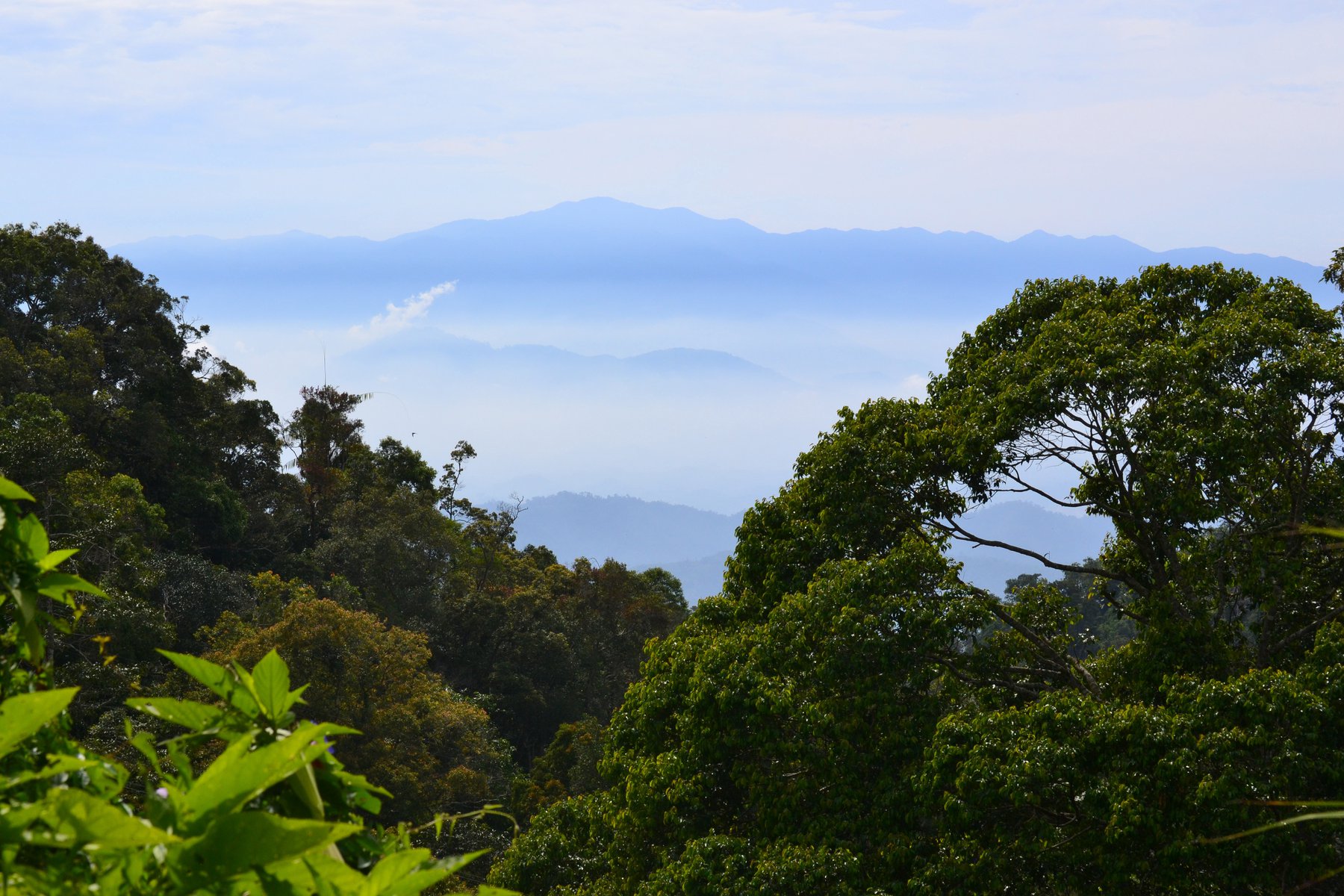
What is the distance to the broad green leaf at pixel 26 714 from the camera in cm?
130

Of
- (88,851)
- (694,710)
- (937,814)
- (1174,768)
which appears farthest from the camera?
A: (694,710)

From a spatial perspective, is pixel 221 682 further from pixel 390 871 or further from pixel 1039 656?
pixel 1039 656

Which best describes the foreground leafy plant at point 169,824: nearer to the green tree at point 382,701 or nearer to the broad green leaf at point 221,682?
the broad green leaf at point 221,682

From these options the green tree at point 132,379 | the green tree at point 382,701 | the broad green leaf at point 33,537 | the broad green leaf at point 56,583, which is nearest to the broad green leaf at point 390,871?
the broad green leaf at point 56,583

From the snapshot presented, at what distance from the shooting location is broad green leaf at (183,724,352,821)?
130 centimetres

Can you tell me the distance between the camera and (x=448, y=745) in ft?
76.3

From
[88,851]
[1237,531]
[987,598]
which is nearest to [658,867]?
[987,598]

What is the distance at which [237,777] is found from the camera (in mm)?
1322

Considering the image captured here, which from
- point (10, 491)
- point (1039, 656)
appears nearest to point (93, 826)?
point (10, 491)

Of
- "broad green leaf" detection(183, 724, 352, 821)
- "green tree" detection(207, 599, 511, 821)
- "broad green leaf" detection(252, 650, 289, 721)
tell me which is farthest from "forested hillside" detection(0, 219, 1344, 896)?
"green tree" detection(207, 599, 511, 821)

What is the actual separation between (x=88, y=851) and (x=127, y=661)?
80.9 feet

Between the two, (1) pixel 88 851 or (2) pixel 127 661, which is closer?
(1) pixel 88 851

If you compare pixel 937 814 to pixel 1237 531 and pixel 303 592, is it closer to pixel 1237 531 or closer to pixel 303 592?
pixel 1237 531

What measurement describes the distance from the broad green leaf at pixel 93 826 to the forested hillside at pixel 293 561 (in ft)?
65.8
